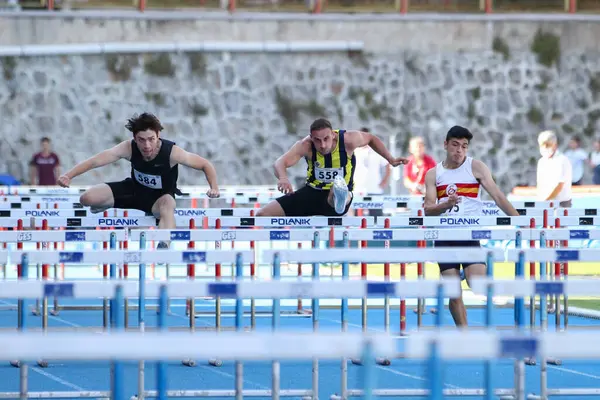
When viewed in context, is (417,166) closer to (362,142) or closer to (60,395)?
(362,142)

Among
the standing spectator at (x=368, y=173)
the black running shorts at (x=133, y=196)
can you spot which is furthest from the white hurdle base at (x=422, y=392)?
the standing spectator at (x=368, y=173)

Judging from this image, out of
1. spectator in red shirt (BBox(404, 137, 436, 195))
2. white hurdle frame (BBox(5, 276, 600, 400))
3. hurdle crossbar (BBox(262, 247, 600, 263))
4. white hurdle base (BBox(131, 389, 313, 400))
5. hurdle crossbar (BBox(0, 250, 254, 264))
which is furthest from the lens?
spectator in red shirt (BBox(404, 137, 436, 195))

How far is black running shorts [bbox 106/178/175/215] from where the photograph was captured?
11.4 meters

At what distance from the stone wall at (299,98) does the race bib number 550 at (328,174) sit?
48.4 ft

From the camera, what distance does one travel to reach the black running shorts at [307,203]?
12.0 meters

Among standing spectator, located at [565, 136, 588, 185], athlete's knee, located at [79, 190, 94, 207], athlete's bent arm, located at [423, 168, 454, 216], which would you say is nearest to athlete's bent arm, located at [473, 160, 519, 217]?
athlete's bent arm, located at [423, 168, 454, 216]

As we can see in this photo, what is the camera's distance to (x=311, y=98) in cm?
2745

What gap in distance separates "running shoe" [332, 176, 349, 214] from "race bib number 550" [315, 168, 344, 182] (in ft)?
1.52

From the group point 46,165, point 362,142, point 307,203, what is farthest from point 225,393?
point 46,165

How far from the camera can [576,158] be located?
26031mm

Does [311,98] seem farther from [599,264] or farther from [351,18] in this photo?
[599,264]

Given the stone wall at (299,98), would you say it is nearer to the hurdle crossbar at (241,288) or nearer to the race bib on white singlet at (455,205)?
the race bib on white singlet at (455,205)

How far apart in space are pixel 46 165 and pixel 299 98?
5236 millimetres

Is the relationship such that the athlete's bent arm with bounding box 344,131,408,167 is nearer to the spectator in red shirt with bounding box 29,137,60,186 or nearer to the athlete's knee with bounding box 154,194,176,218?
the athlete's knee with bounding box 154,194,176,218
